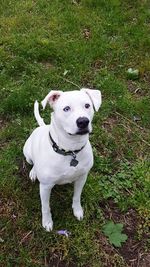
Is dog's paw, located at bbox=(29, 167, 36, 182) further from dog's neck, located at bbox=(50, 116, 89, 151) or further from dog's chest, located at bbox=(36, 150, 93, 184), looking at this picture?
dog's neck, located at bbox=(50, 116, 89, 151)

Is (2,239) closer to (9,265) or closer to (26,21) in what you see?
(9,265)

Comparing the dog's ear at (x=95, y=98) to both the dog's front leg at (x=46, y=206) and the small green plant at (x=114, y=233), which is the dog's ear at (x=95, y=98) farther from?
the small green plant at (x=114, y=233)

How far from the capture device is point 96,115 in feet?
15.9

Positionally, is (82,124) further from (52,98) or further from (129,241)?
(129,241)

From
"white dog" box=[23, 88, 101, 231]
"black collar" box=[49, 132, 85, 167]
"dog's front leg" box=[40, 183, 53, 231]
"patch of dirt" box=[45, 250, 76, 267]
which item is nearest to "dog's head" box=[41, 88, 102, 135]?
"white dog" box=[23, 88, 101, 231]

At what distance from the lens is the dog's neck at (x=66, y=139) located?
3246 mm

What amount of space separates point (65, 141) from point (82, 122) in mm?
325

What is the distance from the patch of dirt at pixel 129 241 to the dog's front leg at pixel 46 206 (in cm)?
43

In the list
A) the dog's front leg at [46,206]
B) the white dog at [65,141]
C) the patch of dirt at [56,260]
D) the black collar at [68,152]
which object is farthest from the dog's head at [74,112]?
the patch of dirt at [56,260]

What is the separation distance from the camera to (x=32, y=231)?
382 cm

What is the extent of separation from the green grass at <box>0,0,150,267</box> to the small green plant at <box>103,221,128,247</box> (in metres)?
0.06

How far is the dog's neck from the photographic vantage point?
128 inches

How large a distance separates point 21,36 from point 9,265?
3.09 m

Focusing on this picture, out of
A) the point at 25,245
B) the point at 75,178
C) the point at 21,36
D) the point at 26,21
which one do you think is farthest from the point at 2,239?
the point at 26,21
